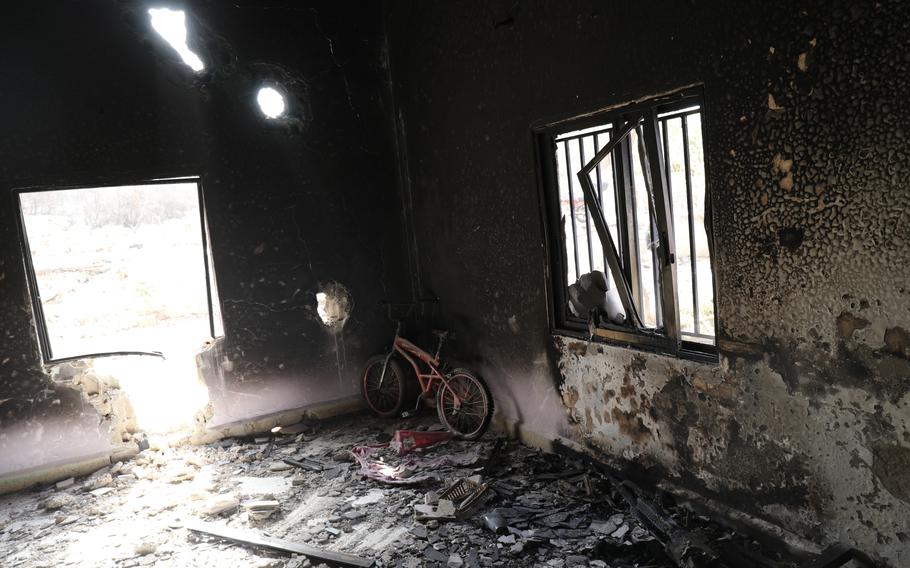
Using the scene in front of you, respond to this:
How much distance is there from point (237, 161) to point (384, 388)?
2387 mm

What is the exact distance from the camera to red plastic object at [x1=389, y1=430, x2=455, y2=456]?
15.4 feet

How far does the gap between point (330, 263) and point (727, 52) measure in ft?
12.3

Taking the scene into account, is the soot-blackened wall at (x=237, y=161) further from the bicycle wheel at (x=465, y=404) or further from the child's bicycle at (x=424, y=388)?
the bicycle wheel at (x=465, y=404)

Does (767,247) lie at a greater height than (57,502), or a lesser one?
greater

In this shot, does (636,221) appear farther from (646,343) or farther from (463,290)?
(463,290)

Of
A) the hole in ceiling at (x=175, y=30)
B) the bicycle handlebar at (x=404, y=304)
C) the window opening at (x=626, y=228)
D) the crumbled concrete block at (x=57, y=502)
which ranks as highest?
the hole in ceiling at (x=175, y=30)

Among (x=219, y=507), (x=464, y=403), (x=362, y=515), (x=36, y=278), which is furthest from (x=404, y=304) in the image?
(x=36, y=278)

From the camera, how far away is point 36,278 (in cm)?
464

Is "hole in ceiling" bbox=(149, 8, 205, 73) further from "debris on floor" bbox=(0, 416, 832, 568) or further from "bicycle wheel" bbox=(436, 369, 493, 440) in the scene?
"bicycle wheel" bbox=(436, 369, 493, 440)

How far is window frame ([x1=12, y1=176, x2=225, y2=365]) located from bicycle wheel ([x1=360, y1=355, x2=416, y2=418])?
1.35 metres

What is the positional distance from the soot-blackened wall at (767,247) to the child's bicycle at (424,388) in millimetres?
650

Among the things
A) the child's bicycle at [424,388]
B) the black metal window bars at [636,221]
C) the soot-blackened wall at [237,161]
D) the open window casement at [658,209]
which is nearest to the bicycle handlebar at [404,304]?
the child's bicycle at [424,388]

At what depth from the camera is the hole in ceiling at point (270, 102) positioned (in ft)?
17.0

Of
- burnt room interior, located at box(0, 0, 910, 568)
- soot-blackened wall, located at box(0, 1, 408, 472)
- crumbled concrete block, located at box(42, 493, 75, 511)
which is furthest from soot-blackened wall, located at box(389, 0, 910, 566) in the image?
crumbled concrete block, located at box(42, 493, 75, 511)
